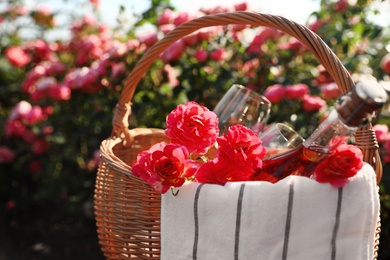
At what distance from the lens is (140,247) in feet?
3.95

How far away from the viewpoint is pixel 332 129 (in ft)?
3.19

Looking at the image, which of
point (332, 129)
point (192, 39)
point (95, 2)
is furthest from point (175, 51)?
point (95, 2)

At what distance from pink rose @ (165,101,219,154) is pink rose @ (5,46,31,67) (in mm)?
2182

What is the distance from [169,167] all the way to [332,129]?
10.9 inches

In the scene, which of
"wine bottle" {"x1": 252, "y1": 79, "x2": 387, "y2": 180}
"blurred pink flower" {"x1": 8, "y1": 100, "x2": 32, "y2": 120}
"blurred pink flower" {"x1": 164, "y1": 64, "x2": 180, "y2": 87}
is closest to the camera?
"wine bottle" {"x1": 252, "y1": 79, "x2": 387, "y2": 180}

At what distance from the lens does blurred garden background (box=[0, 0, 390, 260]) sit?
216 cm

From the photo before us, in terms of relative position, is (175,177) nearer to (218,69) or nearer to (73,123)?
(218,69)

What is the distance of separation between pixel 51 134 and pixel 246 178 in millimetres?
1789

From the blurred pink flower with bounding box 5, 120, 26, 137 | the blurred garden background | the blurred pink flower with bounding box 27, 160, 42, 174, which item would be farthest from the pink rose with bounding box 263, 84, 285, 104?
the blurred pink flower with bounding box 27, 160, 42, 174

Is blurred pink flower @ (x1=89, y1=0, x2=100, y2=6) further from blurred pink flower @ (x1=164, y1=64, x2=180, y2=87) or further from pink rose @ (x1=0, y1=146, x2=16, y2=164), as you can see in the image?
blurred pink flower @ (x1=164, y1=64, x2=180, y2=87)

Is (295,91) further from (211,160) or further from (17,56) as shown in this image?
(17,56)

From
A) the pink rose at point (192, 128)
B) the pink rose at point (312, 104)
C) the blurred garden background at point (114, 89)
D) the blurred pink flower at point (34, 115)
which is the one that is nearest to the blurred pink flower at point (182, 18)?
the blurred garden background at point (114, 89)

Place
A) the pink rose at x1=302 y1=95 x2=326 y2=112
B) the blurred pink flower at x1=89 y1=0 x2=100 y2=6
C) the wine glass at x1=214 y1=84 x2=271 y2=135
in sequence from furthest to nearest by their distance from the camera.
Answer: the blurred pink flower at x1=89 y1=0 x2=100 y2=6 < the pink rose at x1=302 y1=95 x2=326 y2=112 < the wine glass at x1=214 y1=84 x2=271 y2=135

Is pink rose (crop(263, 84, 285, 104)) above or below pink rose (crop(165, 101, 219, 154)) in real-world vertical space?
below
